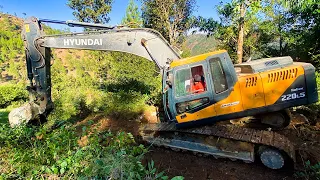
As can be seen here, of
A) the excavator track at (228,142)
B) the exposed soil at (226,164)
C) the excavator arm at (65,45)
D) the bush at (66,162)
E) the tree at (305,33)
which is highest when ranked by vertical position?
the tree at (305,33)

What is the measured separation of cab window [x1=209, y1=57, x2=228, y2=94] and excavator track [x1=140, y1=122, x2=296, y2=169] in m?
0.88

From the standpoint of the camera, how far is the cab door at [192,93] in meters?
4.94

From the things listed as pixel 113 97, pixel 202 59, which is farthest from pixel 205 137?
pixel 113 97

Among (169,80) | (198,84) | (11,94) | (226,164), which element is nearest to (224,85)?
(198,84)

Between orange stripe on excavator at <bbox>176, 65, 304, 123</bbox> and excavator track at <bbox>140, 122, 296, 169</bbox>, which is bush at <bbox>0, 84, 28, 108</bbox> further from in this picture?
orange stripe on excavator at <bbox>176, 65, 304, 123</bbox>

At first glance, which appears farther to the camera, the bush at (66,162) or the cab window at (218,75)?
the cab window at (218,75)

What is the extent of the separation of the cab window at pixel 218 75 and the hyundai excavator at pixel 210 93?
0.05 feet

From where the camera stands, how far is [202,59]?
4965 millimetres

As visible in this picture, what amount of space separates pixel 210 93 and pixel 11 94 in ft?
56.5

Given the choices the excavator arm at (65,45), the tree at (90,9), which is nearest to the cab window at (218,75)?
the excavator arm at (65,45)

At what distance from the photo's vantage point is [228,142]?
5.08 meters

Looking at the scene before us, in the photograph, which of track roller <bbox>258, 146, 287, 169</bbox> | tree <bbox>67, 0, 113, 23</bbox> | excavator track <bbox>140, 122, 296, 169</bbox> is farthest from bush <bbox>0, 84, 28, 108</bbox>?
track roller <bbox>258, 146, 287, 169</bbox>

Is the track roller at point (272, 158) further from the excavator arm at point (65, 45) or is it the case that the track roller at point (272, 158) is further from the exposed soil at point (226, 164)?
the excavator arm at point (65, 45)

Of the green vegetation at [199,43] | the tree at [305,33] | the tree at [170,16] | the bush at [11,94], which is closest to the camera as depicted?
the tree at [305,33]
